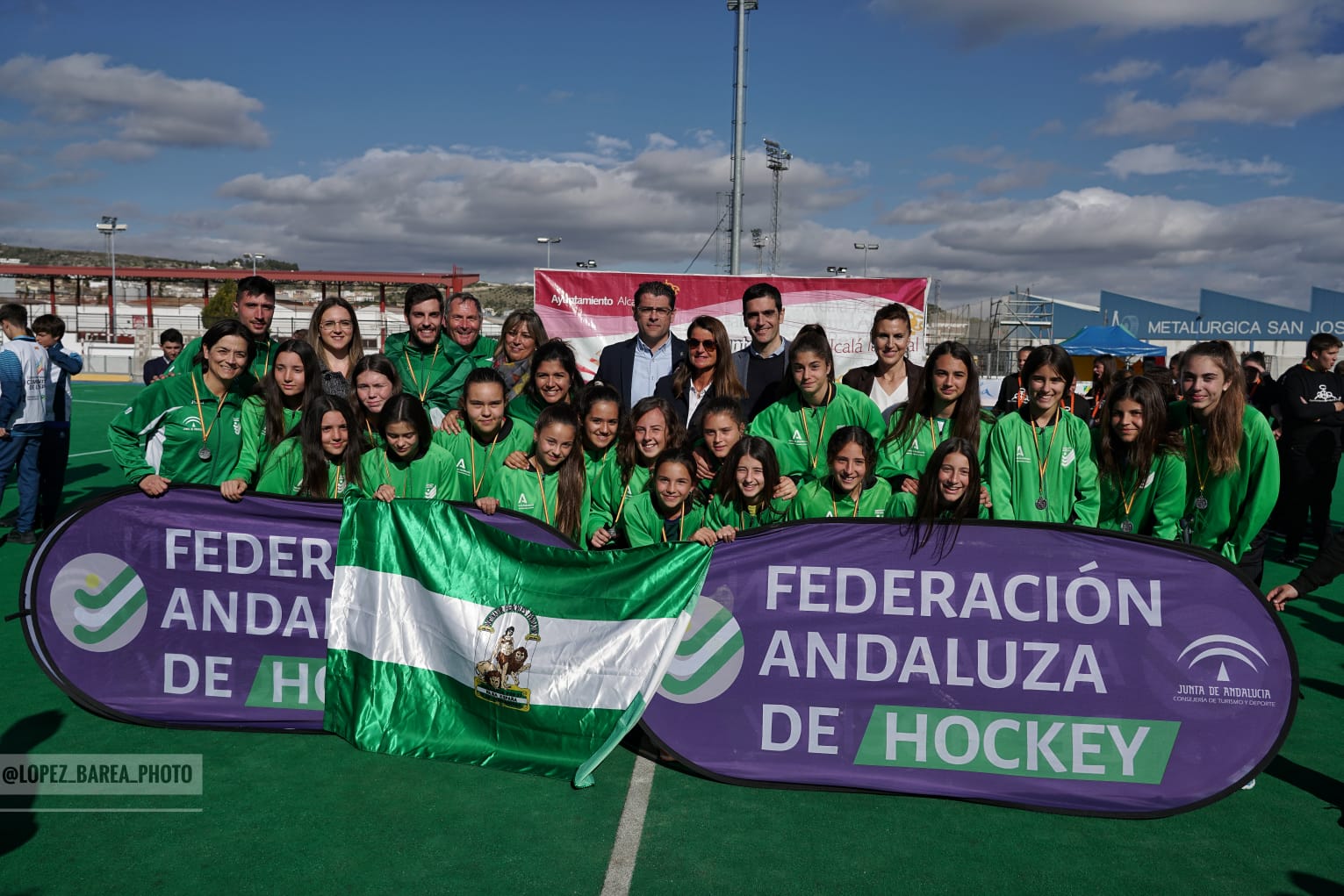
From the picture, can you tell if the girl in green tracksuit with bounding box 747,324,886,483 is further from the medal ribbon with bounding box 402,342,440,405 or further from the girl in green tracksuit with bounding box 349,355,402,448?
the medal ribbon with bounding box 402,342,440,405

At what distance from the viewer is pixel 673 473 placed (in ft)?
14.1

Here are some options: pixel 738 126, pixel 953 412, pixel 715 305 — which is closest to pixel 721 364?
pixel 953 412

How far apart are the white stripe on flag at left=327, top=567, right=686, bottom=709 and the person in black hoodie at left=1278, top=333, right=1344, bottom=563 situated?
25.0 ft

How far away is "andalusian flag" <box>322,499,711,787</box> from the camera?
387cm

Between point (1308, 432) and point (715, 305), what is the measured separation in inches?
263

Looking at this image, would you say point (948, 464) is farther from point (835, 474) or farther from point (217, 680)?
point (217, 680)

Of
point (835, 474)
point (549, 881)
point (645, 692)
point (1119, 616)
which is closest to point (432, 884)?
point (549, 881)

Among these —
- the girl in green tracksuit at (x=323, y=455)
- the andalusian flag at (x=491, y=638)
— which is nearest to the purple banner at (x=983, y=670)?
the andalusian flag at (x=491, y=638)

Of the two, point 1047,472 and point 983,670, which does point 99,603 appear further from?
point 1047,472

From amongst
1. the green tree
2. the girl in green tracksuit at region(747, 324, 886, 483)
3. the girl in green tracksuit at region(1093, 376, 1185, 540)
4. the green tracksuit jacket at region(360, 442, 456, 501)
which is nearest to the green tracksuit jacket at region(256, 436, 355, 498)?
the green tracksuit jacket at region(360, 442, 456, 501)

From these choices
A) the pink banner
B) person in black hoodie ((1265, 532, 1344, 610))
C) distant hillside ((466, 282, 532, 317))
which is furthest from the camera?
distant hillside ((466, 282, 532, 317))

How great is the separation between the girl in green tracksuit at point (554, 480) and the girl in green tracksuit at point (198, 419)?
1.57 meters

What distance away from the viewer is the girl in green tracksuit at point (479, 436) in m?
4.85

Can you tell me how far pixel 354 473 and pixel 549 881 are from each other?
2.38 m
